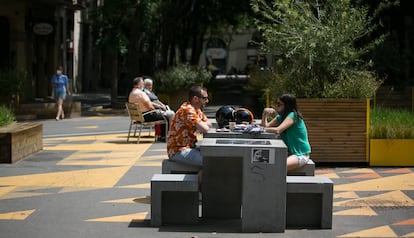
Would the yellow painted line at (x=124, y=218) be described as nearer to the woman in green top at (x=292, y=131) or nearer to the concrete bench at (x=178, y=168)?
the concrete bench at (x=178, y=168)

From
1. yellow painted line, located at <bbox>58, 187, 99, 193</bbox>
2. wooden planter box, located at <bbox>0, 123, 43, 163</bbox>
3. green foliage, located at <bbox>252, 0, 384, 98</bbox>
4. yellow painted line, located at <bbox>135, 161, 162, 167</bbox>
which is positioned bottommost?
yellow painted line, located at <bbox>58, 187, 99, 193</bbox>

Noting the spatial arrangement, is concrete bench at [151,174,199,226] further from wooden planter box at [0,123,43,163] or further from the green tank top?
wooden planter box at [0,123,43,163]

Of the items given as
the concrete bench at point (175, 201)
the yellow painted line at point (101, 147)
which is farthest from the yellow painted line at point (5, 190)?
the yellow painted line at point (101, 147)

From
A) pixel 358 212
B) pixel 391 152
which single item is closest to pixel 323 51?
pixel 391 152

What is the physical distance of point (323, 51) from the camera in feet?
45.5

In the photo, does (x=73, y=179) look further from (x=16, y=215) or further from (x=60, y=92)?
(x=60, y=92)

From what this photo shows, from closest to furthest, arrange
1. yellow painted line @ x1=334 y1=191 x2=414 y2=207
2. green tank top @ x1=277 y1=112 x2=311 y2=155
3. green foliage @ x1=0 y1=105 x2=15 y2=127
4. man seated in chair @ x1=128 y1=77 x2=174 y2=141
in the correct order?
green tank top @ x1=277 y1=112 x2=311 y2=155 < yellow painted line @ x1=334 y1=191 x2=414 y2=207 < green foliage @ x1=0 y1=105 x2=15 y2=127 < man seated in chair @ x1=128 y1=77 x2=174 y2=141

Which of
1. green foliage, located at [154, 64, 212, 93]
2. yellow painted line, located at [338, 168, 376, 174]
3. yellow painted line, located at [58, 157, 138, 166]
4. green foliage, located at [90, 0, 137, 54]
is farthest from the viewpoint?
green foliage, located at [90, 0, 137, 54]

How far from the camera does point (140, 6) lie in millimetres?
29984

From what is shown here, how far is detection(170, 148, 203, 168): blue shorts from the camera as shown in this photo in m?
9.34

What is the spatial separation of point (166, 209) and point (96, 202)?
67.0 inches

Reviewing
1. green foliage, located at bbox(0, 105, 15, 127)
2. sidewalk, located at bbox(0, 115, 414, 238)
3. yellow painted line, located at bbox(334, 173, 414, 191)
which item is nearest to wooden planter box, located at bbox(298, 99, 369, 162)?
sidewalk, located at bbox(0, 115, 414, 238)

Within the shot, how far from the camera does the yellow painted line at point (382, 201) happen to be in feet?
32.5

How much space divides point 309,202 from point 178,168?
1.71m
